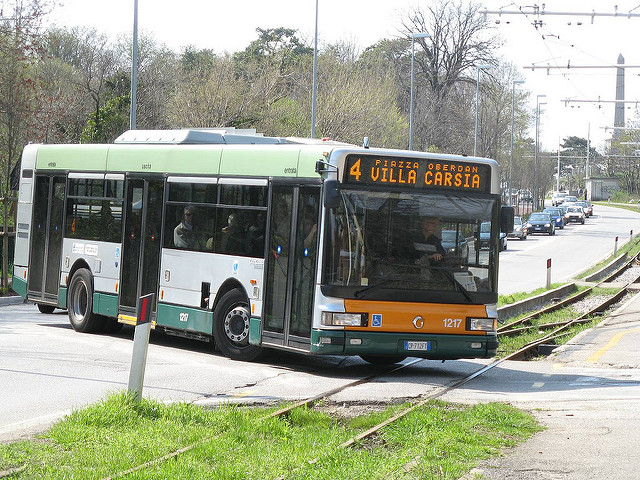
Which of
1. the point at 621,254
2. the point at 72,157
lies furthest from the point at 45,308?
the point at 621,254

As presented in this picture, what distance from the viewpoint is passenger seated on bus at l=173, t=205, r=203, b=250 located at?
15.0m

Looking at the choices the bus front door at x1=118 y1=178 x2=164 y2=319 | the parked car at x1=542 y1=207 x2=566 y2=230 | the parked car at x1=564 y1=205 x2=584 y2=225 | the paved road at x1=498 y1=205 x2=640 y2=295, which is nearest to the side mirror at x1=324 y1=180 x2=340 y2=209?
the bus front door at x1=118 y1=178 x2=164 y2=319

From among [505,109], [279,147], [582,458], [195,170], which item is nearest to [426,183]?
[279,147]

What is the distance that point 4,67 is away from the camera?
26547 millimetres

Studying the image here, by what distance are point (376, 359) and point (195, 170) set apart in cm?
366

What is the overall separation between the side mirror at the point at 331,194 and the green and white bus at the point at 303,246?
2cm

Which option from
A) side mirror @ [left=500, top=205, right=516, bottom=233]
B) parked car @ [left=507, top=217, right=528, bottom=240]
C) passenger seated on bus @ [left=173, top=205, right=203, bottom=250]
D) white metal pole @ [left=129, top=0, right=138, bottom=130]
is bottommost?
passenger seated on bus @ [left=173, top=205, right=203, bottom=250]

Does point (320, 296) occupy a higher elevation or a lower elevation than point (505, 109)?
lower

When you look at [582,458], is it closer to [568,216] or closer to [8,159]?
[8,159]

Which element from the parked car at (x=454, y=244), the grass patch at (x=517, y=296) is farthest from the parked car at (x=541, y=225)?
the parked car at (x=454, y=244)

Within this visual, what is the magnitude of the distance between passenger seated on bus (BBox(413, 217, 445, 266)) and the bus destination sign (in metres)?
0.53

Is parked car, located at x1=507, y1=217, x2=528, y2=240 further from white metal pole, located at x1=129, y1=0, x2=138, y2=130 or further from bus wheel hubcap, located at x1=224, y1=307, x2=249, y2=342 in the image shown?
bus wheel hubcap, located at x1=224, y1=307, x2=249, y2=342

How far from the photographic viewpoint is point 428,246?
12.8 metres

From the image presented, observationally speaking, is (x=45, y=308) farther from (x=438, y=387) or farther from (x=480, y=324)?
(x=438, y=387)
